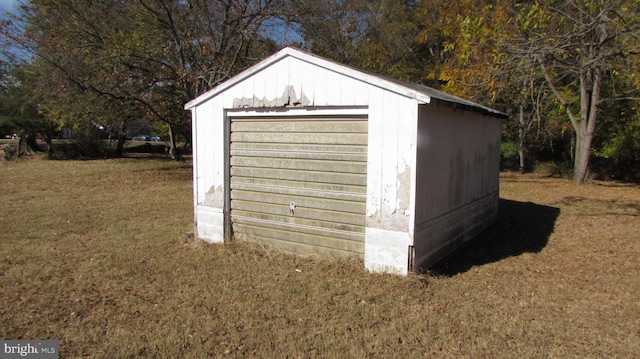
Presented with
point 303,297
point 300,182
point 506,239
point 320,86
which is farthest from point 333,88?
point 506,239

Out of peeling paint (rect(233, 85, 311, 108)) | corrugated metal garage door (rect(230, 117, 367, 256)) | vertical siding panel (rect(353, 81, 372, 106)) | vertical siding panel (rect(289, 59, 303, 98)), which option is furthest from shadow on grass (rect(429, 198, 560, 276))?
vertical siding panel (rect(289, 59, 303, 98))

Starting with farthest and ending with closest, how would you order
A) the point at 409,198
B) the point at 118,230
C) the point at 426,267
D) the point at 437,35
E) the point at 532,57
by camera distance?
the point at 437,35 < the point at 118,230 < the point at 532,57 < the point at 426,267 < the point at 409,198

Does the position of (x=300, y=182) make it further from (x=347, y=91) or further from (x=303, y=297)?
(x=303, y=297)

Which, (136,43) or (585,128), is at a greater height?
(136,43)

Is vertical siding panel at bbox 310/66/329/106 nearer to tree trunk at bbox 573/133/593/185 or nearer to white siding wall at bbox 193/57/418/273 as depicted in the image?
white siding wall at bbox 193/57/418/273

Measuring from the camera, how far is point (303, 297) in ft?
15.8

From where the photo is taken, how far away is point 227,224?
6871 millimetres

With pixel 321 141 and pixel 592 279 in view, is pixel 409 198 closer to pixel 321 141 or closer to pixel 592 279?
pixel 321 141

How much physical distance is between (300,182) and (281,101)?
1.16 m

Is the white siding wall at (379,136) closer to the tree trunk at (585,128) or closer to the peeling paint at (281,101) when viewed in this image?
the peeling paint at (281,101)

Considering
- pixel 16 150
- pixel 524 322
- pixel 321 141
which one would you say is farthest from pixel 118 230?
pixel 16 150

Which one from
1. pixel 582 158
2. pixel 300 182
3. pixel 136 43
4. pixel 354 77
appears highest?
pixel 136 43

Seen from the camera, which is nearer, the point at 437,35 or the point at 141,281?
the point at 141,281

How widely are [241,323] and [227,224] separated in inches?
112
